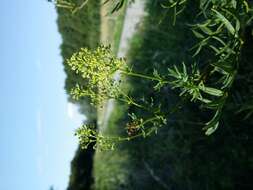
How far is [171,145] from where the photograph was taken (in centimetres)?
575

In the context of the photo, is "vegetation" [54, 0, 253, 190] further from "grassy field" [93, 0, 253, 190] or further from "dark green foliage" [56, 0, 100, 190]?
"dark green foliage" [56, 0, 100, 190]

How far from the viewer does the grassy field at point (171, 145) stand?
16.2ft

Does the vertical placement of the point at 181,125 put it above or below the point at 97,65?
above

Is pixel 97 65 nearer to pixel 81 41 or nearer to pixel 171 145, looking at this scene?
pixel 171 145

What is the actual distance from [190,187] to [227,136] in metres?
0.73

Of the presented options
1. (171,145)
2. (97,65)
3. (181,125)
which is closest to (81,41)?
(171,145)

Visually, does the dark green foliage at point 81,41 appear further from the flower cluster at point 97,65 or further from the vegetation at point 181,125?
the flower cluster at point 97,65

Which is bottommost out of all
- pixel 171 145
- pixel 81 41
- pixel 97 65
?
pixel 97 65

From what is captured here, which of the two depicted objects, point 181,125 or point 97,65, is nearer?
point 97,65

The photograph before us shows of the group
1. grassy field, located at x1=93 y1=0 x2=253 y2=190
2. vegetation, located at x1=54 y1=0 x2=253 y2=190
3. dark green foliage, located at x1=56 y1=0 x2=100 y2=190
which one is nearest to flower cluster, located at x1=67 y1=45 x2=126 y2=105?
vegetation, located at x1=54 y1=0 x2=253 y2=190

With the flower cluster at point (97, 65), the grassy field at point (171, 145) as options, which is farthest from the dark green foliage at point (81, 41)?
the flower cluster at point (97, 65)

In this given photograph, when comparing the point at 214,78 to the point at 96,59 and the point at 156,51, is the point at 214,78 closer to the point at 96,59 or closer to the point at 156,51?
the point at 156,51

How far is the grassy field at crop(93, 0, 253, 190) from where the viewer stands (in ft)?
16.2

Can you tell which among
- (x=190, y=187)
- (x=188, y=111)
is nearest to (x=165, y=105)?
(x=188, y=111)
